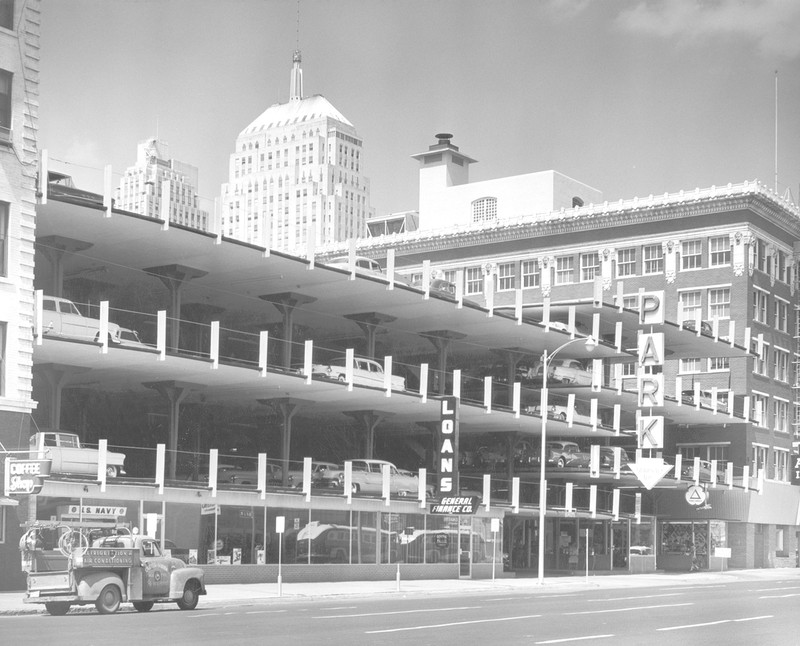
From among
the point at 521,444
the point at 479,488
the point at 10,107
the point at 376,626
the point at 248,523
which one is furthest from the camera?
the point at 521,444

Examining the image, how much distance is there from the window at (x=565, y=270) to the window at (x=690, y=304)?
9.40 metres

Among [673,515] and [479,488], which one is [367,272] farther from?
[673,515]

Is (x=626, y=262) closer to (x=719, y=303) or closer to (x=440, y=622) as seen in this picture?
(x=719, y=303)

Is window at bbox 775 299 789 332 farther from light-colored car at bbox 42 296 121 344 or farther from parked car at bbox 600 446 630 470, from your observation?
light-colored car at bbox 42 296 121 344

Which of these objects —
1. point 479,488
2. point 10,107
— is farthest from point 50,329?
point 479,488

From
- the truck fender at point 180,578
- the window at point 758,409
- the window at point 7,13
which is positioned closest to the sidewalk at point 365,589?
the truck fender at point 180,578

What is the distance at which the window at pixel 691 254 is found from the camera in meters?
89.8

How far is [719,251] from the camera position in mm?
89000

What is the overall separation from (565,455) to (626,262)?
28588mm

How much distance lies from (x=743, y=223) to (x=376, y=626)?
68.3 metres

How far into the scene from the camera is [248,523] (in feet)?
160

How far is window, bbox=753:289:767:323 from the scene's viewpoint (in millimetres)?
88050

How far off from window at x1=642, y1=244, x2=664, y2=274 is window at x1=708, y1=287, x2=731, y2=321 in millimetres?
4405

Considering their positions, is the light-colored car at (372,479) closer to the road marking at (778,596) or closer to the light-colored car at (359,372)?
the light-colored car at (359,372)
